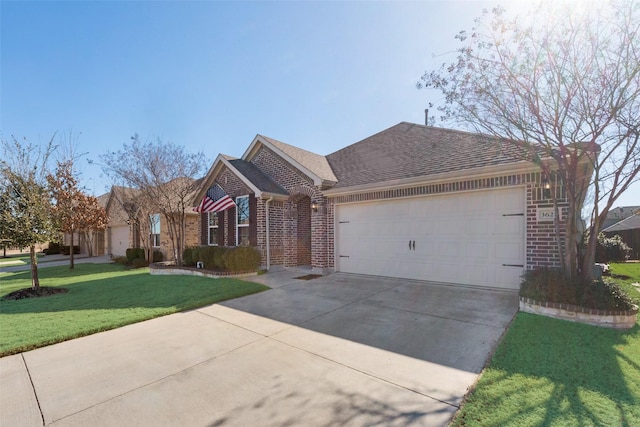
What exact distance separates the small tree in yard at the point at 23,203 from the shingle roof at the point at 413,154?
910cm

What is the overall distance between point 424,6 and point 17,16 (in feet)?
33.9

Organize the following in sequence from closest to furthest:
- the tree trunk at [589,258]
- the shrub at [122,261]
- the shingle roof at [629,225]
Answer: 1. the tree trunk at [589,258]
2. the shrub at [122,261]
3. the shingle roof at [629,225]

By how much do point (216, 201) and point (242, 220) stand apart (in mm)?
1399

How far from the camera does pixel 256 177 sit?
12.3 meters

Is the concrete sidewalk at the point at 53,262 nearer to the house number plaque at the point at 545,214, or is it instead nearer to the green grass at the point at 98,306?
the green grass at the point at 98,306

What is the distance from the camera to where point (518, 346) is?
4.04m

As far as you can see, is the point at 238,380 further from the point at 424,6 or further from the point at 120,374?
the point at 424,6

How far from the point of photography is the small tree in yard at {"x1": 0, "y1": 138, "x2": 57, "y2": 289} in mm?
8031

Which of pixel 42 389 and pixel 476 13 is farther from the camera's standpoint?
pixel 476 13

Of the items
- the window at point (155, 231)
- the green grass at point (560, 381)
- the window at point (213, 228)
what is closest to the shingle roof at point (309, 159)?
the window at point (213, 228)

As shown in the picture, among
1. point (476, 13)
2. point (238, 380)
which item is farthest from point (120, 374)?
point (476, 13)

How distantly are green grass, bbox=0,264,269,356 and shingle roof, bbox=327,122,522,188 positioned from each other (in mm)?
5286

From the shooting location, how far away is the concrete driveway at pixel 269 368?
9.27 feet

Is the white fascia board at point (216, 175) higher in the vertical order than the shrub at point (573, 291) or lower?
→ higher
